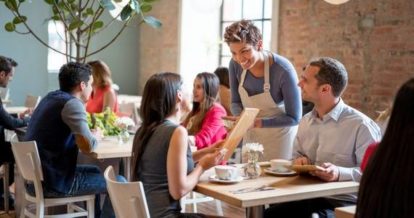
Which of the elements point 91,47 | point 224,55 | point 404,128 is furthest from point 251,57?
point 91,47

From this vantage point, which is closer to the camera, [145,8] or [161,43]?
[145,8]

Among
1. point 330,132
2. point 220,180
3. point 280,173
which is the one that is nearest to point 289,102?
point 330,132

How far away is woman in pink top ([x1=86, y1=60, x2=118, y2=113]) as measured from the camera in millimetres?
5328

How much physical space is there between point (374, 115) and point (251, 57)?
240 cm

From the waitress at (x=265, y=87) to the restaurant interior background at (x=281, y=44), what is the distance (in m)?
1.95

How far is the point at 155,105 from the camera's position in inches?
101

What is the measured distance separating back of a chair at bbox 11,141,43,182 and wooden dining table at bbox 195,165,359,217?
1.15 metres

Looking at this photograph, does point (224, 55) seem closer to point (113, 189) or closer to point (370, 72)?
point (370, 72)

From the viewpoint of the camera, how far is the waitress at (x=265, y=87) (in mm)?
3279

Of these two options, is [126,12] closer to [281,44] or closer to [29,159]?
[29,159]

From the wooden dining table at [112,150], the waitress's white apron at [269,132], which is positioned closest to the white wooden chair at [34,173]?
the wooden dining table at [112,150]

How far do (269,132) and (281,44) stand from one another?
9.69 ft

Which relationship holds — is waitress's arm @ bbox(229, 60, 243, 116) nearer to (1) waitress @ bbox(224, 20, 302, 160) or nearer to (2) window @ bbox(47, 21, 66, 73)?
(1) waitress @ bbox(224, 20, 302, 160)

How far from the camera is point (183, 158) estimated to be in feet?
7.93
